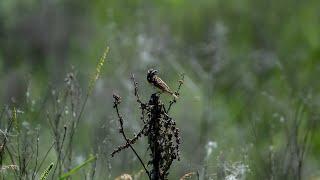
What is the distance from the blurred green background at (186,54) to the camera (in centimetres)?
1302

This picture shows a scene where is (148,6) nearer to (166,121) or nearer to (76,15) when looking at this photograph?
(76,15)

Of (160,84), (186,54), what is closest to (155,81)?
(160,84)

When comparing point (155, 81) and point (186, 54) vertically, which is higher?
point (186, 54)

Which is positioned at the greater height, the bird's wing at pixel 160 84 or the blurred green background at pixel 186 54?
the blurred green background at pixel 186 54

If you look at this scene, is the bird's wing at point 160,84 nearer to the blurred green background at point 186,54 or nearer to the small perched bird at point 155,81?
the small perched bird at point 155,81

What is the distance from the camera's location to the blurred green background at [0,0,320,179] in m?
13.0

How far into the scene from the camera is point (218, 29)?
17156 millimetres

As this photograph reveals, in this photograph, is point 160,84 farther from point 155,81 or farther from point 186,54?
point 186,54

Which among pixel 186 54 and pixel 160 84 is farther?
pixel 186 54

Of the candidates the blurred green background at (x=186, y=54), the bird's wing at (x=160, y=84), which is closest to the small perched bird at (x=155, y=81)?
the bird's wing at (x=160, y=84)

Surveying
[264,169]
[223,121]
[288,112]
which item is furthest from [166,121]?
[223,121]

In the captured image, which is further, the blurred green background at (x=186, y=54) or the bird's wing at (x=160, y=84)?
the blurred green background at (x=186, y=54)

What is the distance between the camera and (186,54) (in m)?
16.8

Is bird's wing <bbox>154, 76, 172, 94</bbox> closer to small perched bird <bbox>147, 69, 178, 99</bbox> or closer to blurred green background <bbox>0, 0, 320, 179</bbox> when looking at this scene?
small perched bird <bbox>147, 69, 178, 99</bbox>
